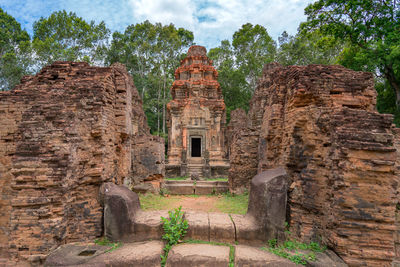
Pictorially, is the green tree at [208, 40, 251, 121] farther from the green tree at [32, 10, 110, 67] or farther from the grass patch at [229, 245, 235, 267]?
the grass patch at [229, 245, 235, 267]

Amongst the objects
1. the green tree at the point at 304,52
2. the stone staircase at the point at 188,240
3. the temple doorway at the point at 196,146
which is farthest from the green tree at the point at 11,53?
the green tree at the point at 304,52

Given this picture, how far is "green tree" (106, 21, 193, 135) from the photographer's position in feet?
83.0

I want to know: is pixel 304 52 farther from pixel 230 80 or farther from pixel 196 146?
pixel 196 146

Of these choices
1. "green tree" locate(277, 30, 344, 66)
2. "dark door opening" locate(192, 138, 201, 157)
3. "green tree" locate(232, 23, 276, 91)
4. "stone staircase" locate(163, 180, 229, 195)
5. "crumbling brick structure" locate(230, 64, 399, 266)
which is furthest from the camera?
"green tree" locate(232, 23, 276, 91)

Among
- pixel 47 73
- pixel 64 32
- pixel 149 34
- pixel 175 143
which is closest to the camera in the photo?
pixel 47 73

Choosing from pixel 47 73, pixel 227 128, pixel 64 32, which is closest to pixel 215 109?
pixel 227 128

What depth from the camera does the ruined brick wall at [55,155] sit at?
377cm

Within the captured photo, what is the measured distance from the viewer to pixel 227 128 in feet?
70.5

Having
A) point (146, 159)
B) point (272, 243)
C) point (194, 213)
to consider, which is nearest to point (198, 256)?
point (194, 213)

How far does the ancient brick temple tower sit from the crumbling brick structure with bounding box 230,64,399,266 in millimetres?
11335

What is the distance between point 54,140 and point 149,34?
24.4m

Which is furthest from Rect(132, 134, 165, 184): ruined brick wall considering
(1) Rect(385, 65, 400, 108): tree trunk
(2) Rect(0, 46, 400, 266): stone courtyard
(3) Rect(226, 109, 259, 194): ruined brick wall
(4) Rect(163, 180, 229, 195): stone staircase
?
(1) Rect(385, 65, 400, 108): tree trunk

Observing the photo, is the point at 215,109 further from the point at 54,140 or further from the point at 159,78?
the point at 54,140

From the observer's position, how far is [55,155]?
400 cm
